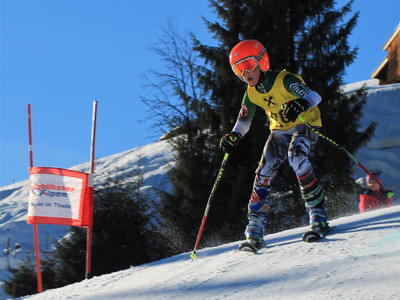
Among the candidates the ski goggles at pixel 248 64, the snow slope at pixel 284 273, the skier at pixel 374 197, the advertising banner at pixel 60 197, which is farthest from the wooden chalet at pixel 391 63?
the ski goggles at pixel 248 64

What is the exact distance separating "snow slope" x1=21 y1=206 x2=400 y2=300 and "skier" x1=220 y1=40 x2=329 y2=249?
0.33 m

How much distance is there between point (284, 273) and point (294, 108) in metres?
1.44

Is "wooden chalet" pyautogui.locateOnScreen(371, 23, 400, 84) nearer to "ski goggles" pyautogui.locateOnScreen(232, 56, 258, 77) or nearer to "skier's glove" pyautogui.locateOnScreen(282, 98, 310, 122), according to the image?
"ski goggles" pyautogui.locateOnScreen(232, 56, 258, 77)

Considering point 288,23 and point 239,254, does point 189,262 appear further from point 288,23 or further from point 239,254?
point 288,23

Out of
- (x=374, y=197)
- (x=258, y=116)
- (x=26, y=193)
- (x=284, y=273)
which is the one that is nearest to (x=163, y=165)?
(x=26, y=193)

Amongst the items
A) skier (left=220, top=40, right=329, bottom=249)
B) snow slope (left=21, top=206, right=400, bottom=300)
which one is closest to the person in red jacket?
snow slope (left=21, top=206, right=400, bottom=300)

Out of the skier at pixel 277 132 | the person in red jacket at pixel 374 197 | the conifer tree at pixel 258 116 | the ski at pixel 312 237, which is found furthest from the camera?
the conifer tree at pixel 258 116

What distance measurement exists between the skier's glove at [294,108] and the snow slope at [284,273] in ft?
3.80

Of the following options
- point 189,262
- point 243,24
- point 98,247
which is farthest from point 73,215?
point 243,24

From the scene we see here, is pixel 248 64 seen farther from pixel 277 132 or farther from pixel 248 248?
pixel 248 248

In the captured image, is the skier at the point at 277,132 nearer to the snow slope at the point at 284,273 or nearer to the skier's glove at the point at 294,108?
the skier's glove at the point at 294,108

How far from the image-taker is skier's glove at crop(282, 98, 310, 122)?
440 cm

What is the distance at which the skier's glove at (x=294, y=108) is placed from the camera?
4.40m

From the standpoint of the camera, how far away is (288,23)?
1471 centimetres
